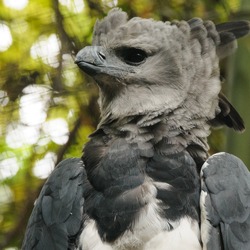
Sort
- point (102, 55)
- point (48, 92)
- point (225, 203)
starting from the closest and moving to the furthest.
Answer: point (225, 203) → point (102, 55) → point (48, 92)

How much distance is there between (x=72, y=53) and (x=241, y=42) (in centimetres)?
94

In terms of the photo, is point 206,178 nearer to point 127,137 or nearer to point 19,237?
point 127,137

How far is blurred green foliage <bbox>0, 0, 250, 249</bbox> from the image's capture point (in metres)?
3.45

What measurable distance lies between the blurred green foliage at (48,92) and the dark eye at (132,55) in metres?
0.69

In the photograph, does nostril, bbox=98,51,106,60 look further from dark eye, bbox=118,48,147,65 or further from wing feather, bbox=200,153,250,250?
wing feather, bbox=200,153,250,250

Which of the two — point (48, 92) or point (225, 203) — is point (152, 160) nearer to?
point (225, 203)

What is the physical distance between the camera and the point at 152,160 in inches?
98.3

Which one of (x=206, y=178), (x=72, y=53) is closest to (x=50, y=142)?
(x=72, y=53)

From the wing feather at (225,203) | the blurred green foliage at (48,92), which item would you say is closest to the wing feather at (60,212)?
the wing feather at (225,203)

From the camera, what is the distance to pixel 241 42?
2811mm

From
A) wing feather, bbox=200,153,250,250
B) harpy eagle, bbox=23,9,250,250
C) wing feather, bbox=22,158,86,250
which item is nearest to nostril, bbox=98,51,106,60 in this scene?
harpy eagle, bbox=23,9,250,250

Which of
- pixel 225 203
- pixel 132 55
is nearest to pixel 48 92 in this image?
pixel 132 55

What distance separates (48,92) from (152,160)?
1063 millimetres

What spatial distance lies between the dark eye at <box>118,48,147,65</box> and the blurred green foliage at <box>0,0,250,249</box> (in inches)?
27.1
